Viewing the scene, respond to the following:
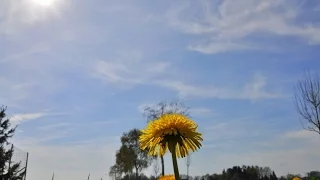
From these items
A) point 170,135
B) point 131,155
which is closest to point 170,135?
point 170,135

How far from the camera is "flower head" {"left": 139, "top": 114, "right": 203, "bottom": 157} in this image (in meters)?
3.81

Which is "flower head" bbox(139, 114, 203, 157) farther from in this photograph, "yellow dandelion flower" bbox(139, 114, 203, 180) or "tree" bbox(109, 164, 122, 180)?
"tree" bbox(109, 164, 122, 180)

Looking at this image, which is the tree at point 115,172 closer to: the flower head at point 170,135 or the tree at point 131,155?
the tree at point 131,155

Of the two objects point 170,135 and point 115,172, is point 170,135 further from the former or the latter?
point 115,172

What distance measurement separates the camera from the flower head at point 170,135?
3814 millimetres

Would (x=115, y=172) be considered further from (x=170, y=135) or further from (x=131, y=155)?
(x=170, y=135)

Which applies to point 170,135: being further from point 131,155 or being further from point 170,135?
point 131,155

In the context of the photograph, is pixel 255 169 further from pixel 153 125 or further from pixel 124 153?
pixel 153 125

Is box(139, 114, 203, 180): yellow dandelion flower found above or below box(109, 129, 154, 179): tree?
below

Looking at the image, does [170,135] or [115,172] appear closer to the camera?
[170,135]

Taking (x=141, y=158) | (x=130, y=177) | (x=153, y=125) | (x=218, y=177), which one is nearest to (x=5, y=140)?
(x=153, y=125)

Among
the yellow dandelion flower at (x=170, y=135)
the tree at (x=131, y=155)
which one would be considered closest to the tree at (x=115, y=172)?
the tree at (x=131, y=155)

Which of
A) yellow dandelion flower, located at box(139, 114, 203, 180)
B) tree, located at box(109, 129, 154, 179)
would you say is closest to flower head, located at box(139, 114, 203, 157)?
yellow dandelion flower, located at box(139, 114, 203, 180)

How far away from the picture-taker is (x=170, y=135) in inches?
149
